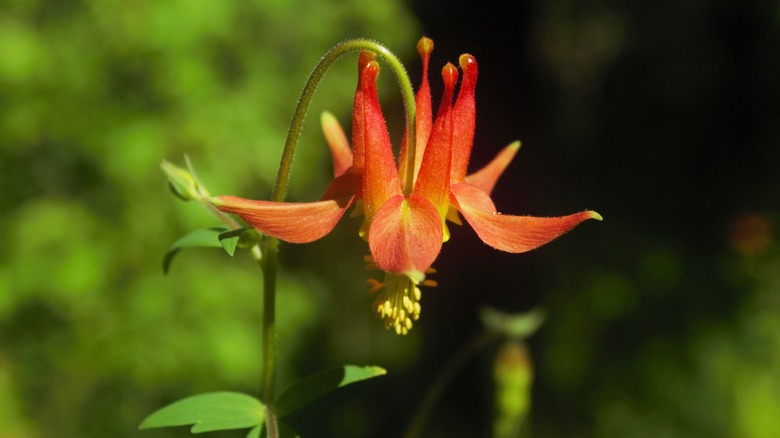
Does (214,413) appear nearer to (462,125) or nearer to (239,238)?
(239,238)

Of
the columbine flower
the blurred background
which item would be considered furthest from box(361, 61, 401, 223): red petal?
the blurred background

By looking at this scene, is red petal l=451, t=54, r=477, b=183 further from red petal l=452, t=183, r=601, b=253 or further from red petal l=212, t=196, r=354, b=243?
red petal l=212, t=196, r=354, b=243

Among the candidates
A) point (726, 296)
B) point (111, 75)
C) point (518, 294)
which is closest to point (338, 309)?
point (518, 294)

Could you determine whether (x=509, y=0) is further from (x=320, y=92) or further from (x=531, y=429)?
(x=531, y=429)

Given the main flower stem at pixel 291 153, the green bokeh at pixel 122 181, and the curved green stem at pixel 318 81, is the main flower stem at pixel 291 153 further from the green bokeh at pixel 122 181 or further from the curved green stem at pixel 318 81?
the green bokeh at pixel 122 181

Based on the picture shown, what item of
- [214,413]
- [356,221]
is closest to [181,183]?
[214,413]

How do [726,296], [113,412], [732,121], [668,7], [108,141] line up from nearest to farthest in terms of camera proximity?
[108,141] < [113,412] < [726,296] < [732,121] < [668,7]
